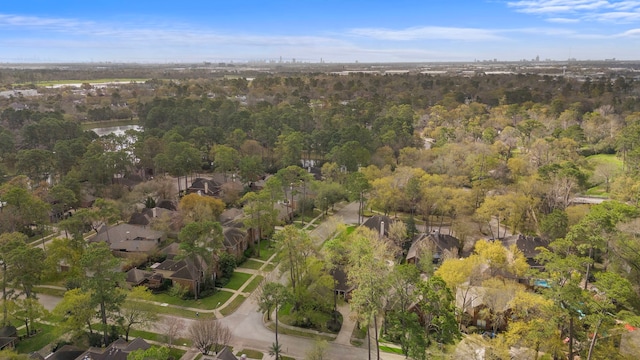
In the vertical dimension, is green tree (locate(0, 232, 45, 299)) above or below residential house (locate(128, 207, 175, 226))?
above

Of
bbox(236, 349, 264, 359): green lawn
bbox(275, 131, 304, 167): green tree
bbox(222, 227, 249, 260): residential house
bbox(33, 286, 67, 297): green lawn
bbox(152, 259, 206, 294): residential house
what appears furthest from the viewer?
bbox(275, 131, 304, 167): green tree

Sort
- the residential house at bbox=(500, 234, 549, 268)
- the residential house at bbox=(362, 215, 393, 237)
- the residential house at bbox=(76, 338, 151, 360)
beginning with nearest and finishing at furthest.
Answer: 1. the residential house at bbox=(76, 338, 151, 360)
2. the residential house at bbox=(500, 234, 549, 268)
3. the residential house at bbox=(362, 215, 393, 237)

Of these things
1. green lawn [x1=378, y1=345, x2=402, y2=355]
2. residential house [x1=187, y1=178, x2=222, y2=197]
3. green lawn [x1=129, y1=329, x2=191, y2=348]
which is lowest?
green lawn [x1=378, y1=345, x2=402, y2=355]

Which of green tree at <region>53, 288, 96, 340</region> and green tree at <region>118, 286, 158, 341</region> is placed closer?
green tree at <region>53, 288, 96, 340</region>

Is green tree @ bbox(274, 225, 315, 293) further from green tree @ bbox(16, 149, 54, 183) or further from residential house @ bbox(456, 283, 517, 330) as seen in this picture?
green tree @ bbox(16, 149, 54, 183)

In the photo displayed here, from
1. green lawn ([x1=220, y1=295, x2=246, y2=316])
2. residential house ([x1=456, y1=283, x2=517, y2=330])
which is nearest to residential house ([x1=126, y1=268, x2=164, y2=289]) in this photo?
green lawn ([x1=220, y1=295, x2=246, y2=316])

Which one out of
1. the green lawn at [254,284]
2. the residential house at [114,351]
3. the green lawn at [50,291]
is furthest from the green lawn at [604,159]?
the green lawn at [50,291]

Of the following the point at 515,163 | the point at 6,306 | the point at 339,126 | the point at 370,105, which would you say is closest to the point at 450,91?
the point at 370,105
